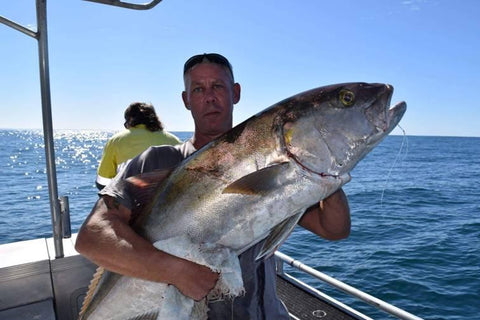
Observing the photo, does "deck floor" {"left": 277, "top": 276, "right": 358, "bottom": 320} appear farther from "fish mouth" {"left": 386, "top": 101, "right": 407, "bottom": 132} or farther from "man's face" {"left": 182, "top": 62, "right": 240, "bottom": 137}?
"fish mouth" {"left": 386, "top": 101, "right": 407, "bottom": 132}

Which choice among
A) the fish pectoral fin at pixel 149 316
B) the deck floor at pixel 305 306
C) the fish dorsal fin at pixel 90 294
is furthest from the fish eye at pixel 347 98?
the deck floor at pixel 305 306

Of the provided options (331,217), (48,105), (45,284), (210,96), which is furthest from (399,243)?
(210,96)

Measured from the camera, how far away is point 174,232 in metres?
1.75

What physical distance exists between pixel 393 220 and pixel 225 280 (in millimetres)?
14748

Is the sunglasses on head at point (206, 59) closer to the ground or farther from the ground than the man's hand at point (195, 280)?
farther from the ground

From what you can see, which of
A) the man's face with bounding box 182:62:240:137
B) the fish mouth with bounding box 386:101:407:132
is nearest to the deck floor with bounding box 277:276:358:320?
the man's face with bounding box 182:62:240:137

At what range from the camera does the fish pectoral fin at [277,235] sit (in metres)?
1.72

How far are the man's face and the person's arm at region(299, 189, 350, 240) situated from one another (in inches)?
30.5

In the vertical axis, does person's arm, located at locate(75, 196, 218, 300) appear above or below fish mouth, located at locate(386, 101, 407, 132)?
below

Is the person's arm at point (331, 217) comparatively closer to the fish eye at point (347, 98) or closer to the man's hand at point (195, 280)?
the fish eye at point (347, 98)

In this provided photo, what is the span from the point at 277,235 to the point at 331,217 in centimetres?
61

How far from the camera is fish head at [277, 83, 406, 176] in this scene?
1741 millimetres

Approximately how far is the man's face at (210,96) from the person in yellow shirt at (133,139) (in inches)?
93.1

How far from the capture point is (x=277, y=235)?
5.73 ft
